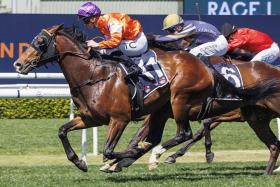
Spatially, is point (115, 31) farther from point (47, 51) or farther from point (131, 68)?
point (47, 51)

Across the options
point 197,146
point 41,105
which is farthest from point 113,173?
point 41,105

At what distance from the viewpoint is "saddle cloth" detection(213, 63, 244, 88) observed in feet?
27.7

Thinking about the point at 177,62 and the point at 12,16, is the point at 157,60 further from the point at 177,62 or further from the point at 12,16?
the point at 12,16

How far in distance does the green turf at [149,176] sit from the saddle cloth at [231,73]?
3.06 feet

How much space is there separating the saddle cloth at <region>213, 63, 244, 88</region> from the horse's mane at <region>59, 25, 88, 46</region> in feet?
4.79

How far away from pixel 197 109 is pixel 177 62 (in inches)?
20.9

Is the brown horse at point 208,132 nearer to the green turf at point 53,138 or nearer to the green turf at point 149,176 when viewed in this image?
the green turf at point 149,176

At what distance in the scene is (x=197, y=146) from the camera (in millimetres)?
12297

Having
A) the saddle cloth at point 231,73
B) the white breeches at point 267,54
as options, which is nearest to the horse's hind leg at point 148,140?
the saddle cloth at point 231,73

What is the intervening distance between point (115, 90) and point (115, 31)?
22.6 inches

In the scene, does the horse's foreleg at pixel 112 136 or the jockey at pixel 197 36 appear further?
the jockey at pixel 197 36

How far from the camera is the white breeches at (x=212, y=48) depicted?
8742 millimetres

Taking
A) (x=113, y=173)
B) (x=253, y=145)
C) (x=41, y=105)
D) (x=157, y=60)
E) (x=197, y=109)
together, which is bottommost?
(x=41, y=105)

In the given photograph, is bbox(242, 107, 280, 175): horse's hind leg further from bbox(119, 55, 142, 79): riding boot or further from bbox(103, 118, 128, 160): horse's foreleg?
bbox(103, 118, 128, 160): horse's foreleg
